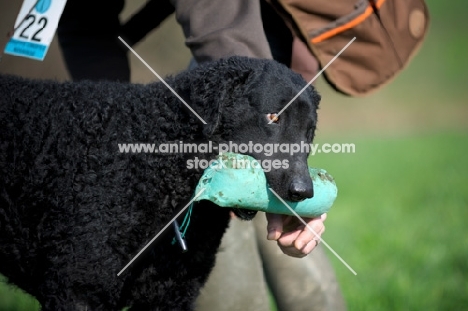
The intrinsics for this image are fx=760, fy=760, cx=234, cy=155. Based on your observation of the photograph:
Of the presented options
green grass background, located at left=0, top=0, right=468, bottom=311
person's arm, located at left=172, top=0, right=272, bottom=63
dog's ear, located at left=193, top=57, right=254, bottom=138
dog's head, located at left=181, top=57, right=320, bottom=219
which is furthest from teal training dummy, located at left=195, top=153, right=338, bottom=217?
green grass background, located at left=0, top=0, right=468, bottom=311

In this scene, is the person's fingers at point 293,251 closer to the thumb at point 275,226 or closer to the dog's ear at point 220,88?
the thumb at point 275,226

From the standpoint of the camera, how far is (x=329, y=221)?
738 centimetres

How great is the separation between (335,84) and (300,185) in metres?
0.83

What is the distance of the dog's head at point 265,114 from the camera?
116 inches

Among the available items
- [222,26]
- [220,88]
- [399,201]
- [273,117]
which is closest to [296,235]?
[273,117]

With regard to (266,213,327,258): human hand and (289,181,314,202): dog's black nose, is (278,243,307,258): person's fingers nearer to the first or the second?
(266,213,327,258): human hand

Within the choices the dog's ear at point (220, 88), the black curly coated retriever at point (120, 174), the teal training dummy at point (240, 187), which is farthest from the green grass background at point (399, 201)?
the dog's ear at point (220, 88)

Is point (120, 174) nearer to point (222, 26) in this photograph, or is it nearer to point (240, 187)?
point (240, 187)

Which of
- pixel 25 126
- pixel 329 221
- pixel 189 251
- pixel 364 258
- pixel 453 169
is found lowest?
pixel 453 169

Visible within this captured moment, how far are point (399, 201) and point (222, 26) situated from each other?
523 cm

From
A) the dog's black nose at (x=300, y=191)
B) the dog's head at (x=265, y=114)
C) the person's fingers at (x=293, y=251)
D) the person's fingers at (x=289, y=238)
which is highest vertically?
the dog's head at (x=265, y=114)

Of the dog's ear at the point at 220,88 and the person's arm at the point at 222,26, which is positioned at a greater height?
the person's arm at the point at 222,26

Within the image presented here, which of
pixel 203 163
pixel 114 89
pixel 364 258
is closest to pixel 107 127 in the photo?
pixel 114 89

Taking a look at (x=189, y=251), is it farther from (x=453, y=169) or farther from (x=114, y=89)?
(x=453, y=169)
